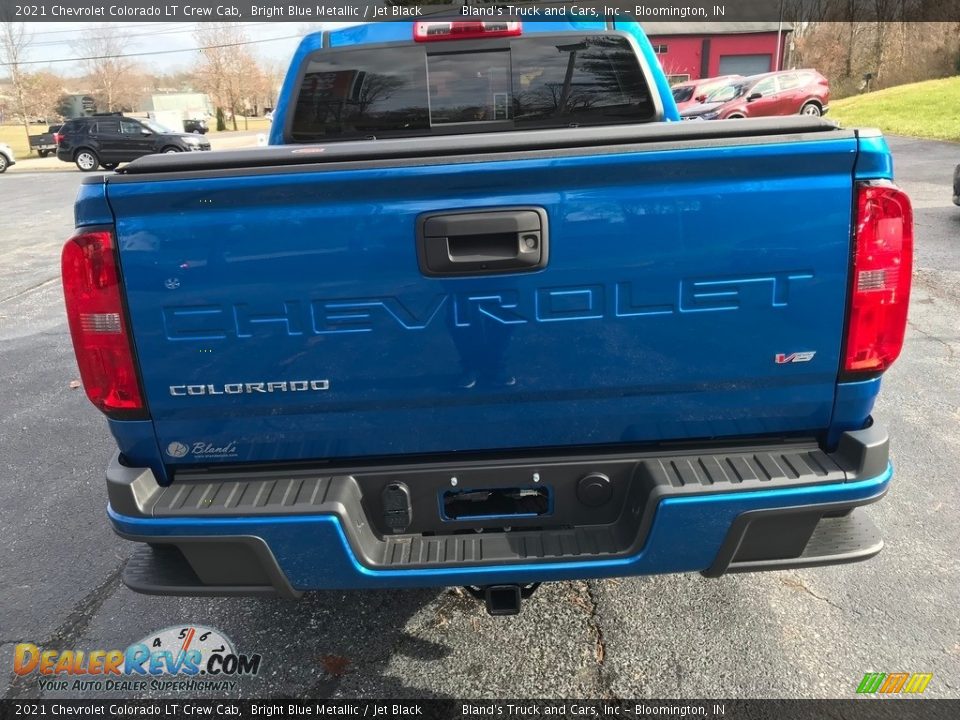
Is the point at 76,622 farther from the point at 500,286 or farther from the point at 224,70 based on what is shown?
the point at 224,70

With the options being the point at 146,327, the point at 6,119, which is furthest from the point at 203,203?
the point at 6,119

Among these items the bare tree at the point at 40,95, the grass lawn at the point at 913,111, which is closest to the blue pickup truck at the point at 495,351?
the grass lawn at the point at 913,111

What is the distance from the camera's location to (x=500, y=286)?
72.9 inches

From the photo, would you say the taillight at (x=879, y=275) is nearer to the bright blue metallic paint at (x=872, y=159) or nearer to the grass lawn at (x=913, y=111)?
the bright blue metallic paint at (x=872, y=159)

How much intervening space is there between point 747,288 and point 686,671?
4.76 feet

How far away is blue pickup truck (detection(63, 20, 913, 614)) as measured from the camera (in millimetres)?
1813

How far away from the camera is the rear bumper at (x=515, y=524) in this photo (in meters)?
1.93

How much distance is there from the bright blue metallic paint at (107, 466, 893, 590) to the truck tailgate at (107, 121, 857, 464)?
11.0 inches

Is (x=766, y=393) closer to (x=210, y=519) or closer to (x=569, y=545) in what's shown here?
(x=569, y=545)

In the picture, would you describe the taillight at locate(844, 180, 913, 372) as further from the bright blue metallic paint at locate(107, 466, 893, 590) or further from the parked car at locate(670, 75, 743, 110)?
the parked car at locate(670, 75, 743, 110)

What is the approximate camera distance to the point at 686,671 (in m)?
2.46

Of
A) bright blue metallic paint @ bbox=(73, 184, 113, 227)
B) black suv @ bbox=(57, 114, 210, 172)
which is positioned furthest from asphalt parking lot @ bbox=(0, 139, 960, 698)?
black suv @ bbox=(57, 114, 210, 172)

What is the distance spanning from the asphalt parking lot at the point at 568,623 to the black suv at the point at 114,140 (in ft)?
78.6

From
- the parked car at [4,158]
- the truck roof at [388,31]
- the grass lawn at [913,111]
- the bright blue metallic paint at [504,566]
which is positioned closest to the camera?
the bright blue metallic paint at [504,566]
